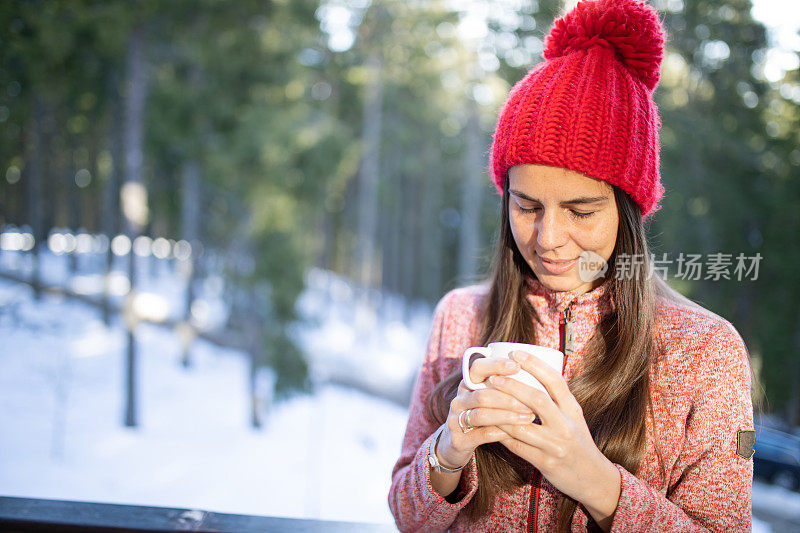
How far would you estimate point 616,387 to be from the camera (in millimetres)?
1225

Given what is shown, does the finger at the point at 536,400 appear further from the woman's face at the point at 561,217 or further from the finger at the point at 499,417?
the woman's face at the point at 561,217

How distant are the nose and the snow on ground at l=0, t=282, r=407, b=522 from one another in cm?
651

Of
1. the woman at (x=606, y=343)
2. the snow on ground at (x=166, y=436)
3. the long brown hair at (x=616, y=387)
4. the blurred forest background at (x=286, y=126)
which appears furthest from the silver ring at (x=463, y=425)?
the blurred forest background at (x=286, y=126)

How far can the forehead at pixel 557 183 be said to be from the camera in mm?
1210

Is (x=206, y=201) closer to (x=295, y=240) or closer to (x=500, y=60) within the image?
(x=295, y=240)

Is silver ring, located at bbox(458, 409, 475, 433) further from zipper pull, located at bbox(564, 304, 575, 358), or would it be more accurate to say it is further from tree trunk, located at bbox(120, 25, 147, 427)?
tree trunk, located at bbox(120, 25, 147, 427)

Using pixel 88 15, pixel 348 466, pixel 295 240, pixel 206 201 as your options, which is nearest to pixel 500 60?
pixel 295 240

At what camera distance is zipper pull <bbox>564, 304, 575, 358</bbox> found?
1336 mm

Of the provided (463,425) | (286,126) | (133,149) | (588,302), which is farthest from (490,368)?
(286,126)

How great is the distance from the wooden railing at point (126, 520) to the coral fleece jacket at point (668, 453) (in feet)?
0.75

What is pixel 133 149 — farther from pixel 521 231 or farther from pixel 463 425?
pixel 463 425

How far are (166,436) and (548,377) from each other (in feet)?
34.6

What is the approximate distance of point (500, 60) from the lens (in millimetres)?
9703

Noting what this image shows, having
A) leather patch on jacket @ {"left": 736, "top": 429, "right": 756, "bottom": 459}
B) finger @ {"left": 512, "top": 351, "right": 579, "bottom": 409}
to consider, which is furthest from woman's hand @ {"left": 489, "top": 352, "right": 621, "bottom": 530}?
leather patch on jacket @ {"left": 736, "top": 429, "right": 756, "bottom": 459}
